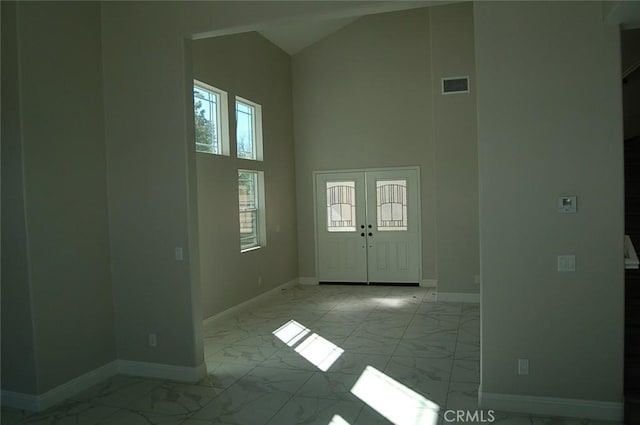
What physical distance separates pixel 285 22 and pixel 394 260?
534cm

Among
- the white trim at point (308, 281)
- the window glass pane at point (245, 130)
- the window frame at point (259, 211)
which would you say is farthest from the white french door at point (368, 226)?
the window glass pane at point (245, 130)

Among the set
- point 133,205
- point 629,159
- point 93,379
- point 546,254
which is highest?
point 629,159

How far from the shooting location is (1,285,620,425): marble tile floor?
135 inches

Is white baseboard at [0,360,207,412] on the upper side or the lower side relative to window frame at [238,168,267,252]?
lower

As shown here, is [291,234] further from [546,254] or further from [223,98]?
[546,254]

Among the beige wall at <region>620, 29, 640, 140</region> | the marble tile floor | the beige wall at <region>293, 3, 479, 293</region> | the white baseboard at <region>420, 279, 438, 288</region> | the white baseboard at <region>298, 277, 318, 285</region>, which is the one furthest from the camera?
the white baseboard at <region>298, 277, 318, 285</region>

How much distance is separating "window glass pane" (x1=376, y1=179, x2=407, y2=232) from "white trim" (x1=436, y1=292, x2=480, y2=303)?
5.22 ft

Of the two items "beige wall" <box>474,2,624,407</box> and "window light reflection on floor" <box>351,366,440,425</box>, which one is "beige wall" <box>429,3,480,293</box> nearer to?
"window light reflection on floor" <box>351,366,440,425</box>

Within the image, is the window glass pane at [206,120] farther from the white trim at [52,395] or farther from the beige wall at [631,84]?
the beige wall at [631,84]

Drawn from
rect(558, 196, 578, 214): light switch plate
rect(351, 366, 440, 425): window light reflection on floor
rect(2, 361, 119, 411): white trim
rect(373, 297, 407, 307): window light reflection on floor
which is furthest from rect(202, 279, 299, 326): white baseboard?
rect(558, 196, 578, 214): light switch plate

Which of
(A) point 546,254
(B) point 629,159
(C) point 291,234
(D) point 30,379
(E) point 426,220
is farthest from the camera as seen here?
(C) point 291,234

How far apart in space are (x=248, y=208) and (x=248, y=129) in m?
1.24

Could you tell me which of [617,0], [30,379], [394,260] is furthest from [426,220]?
[30,379]

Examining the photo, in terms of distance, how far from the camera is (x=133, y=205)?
423 centimetres
